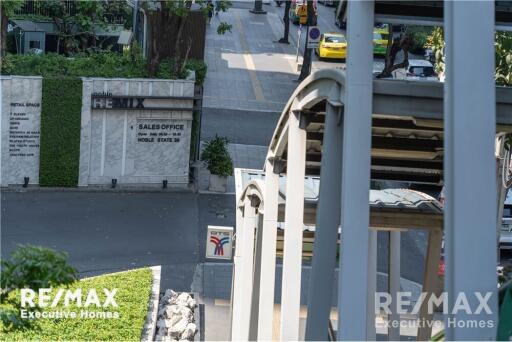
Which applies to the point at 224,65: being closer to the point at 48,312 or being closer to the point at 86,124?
the point at 86,124

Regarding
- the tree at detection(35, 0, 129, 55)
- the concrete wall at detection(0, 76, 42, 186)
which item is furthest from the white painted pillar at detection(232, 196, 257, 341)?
the tree at detection(35, 0, 129, 55)

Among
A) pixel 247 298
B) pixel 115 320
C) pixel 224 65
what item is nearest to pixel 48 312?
pixel 115 320

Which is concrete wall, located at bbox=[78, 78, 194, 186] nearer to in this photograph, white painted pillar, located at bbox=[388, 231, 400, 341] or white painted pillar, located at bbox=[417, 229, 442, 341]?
white painted pillar, located at bbox=[388, 231, 400, 341]

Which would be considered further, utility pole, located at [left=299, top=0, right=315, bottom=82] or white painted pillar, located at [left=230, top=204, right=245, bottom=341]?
utility pole, located at [left=299, top=0, right=315, bottom=82]

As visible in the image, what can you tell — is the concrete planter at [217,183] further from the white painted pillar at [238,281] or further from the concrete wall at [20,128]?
the white painted pillar at [238,281]

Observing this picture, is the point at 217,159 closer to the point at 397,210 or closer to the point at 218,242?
the point at 218,242

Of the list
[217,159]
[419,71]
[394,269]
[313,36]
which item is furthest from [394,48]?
[394,269]
